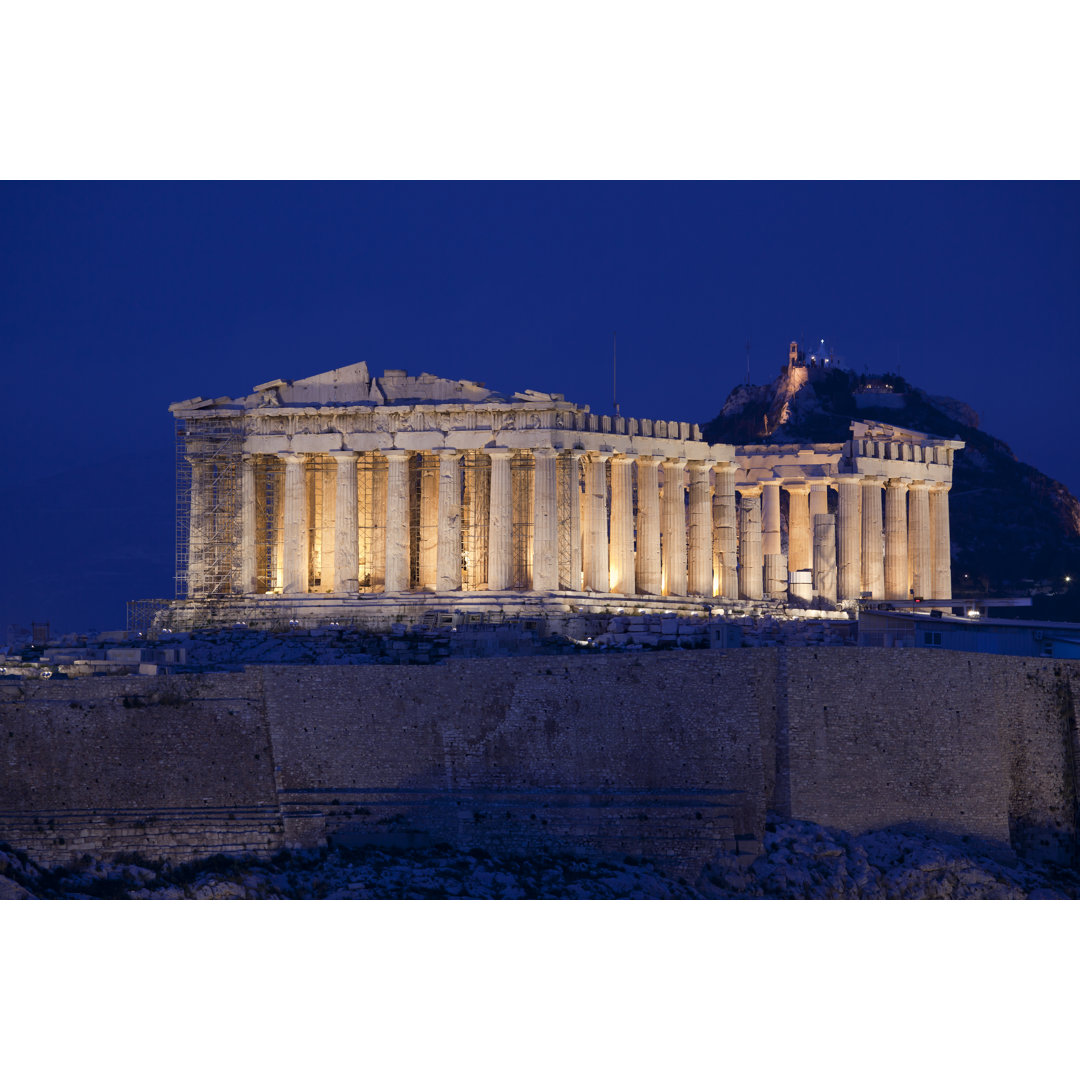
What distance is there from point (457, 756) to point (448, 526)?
22.1 m

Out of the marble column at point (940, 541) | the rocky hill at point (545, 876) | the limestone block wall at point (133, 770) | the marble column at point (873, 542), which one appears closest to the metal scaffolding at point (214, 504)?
the limestone block wall at point (133, 770)

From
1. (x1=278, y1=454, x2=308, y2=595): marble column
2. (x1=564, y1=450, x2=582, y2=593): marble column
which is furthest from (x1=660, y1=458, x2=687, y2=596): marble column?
(x1=278, y1=454, x2=308, y2=595): marble column

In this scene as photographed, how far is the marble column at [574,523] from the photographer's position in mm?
74875

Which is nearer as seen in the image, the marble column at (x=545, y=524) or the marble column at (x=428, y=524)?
the marble column at (x=545, y=524)

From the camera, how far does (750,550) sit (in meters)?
85.8

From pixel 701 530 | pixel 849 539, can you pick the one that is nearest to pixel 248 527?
pixel 701 530

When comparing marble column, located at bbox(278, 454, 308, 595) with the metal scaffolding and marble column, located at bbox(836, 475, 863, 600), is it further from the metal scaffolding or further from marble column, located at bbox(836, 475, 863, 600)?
marble column, located at bbox(836, 475, 863, 600)

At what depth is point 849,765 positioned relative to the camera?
5634 centimetres

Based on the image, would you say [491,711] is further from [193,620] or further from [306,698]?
[193,620]

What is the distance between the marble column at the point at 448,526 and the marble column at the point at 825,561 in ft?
58.3

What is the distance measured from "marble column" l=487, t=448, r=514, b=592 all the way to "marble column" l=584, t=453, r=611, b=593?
3348 millimetres

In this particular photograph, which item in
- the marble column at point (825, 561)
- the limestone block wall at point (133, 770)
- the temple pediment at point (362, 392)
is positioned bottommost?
the limestone block wall at point (133, 770)

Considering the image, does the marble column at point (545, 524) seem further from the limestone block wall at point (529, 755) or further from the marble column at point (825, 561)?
the limestone block wall at point (529, 755)

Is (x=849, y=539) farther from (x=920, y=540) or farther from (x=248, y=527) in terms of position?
(x=248, y=527)
